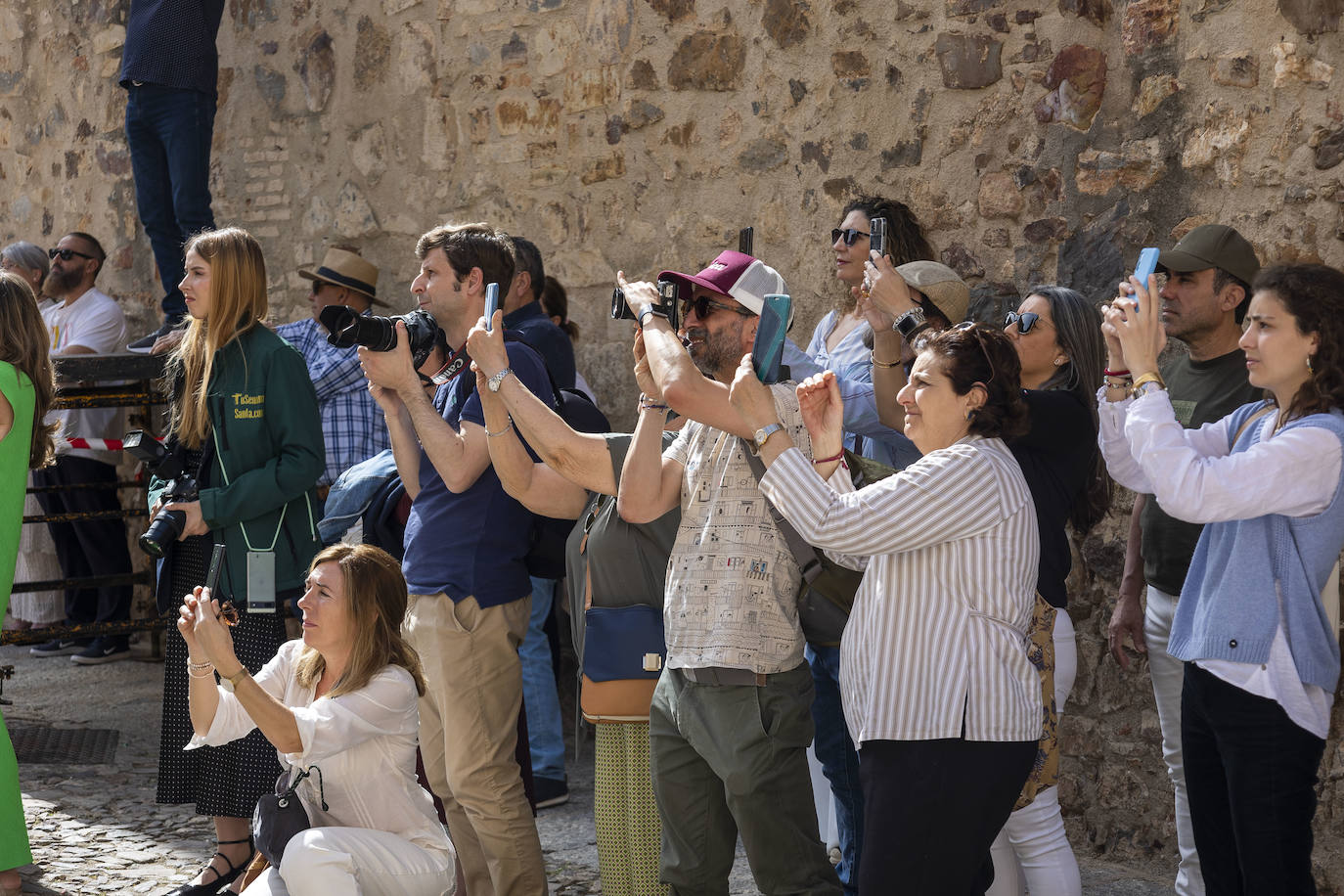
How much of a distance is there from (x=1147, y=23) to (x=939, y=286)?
3.51 ft

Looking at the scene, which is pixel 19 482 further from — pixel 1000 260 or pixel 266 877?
pixel 1000 260

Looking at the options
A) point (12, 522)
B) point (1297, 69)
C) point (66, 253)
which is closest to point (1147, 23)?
point (1297, 69)

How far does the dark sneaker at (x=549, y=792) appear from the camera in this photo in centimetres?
434

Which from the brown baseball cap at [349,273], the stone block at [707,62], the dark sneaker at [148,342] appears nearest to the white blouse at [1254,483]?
the stone block at [707,62]

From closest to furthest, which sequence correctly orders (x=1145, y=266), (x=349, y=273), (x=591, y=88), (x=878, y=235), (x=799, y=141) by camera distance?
(x=1145, y=266) → (x=878, y=235) → (x=799, y=141) → (x=591, y=88) → (x=349, y=273)

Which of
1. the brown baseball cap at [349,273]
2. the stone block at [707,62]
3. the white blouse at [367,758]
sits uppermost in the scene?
the stone block at [707,62]

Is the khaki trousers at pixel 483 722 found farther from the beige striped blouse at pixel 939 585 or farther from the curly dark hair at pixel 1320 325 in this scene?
the curly dark hair at pixel 1320 325

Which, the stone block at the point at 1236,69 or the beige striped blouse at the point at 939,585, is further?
the stone block at the point at 1236,69

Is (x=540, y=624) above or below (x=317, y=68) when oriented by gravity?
below

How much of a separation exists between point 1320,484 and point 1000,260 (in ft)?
5.59

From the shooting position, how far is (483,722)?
3312mm

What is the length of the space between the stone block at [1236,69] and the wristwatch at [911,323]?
1180 mm

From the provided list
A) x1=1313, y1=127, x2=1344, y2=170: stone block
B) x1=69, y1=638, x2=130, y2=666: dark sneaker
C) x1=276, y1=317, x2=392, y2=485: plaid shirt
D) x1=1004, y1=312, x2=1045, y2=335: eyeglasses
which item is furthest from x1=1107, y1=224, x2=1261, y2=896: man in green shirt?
x1=69, y1=638, x2=130, y2=666: dark sneaker

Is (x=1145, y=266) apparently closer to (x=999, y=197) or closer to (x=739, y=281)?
(x=739, y=281)
